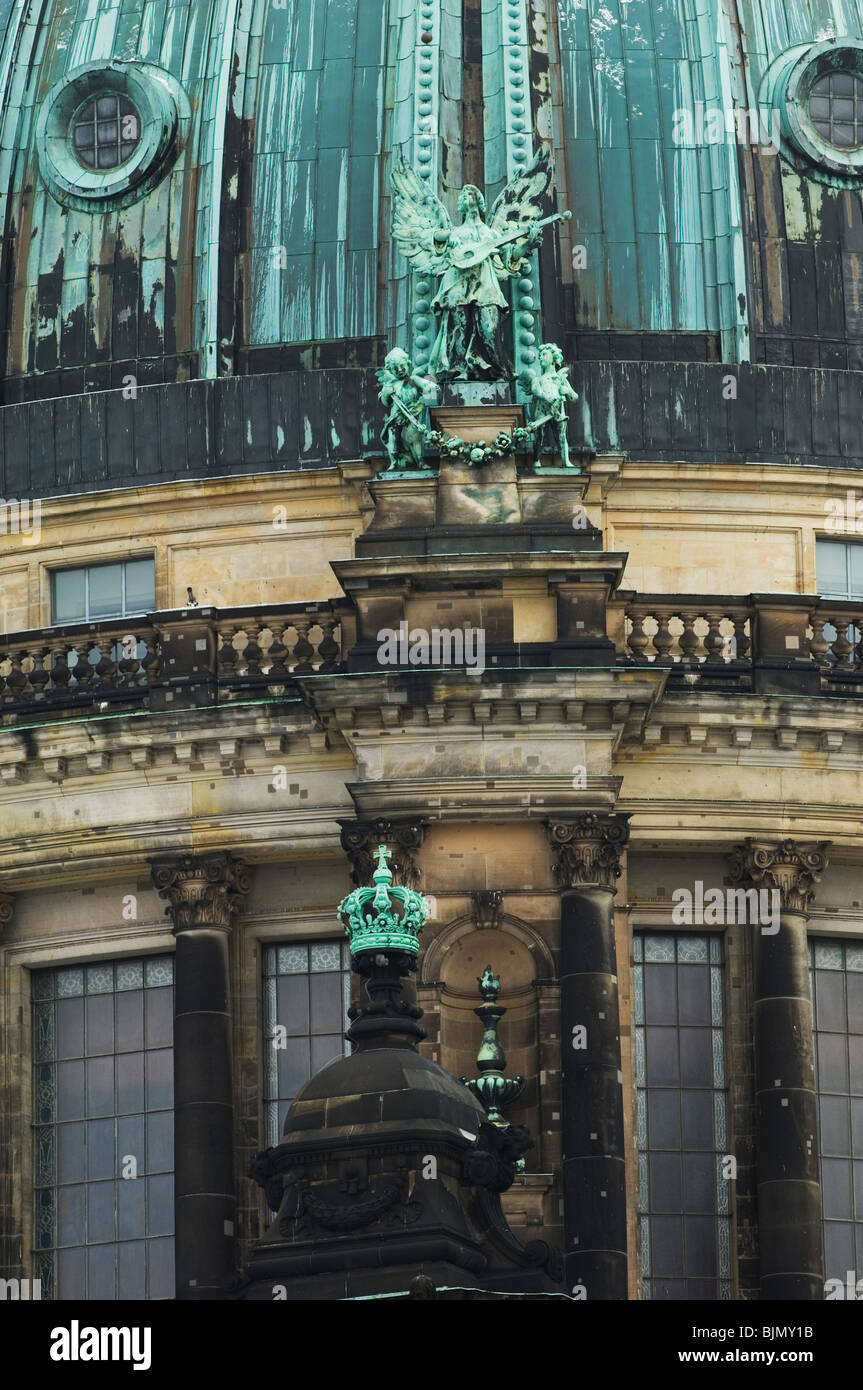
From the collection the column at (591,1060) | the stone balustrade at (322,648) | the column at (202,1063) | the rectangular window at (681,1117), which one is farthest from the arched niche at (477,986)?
the stone balustrade at (322,648)

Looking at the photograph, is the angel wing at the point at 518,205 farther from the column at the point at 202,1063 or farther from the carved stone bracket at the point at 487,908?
the carved stone bracket at the point at 487,908

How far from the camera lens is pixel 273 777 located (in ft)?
137

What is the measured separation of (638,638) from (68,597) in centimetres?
673

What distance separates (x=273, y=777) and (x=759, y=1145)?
6227 millimetres

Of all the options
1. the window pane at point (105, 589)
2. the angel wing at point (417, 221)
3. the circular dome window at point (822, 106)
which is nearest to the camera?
the angel wing at point (417, 221)

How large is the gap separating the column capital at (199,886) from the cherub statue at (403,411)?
458cm

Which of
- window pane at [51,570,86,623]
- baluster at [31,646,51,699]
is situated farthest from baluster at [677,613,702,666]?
window pane at [51,570,86,623]

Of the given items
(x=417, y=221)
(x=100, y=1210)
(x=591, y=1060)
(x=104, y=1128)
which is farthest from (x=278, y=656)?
(x=100, y=1210)

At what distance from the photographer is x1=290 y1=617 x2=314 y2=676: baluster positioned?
137 feet

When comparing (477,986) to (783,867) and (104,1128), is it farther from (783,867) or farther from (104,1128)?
(104,1128)

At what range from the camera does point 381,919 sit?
1101 inches

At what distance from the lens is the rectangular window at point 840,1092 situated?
41688 millimetres

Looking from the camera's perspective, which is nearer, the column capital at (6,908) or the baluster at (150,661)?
the baluster at (150,661)
